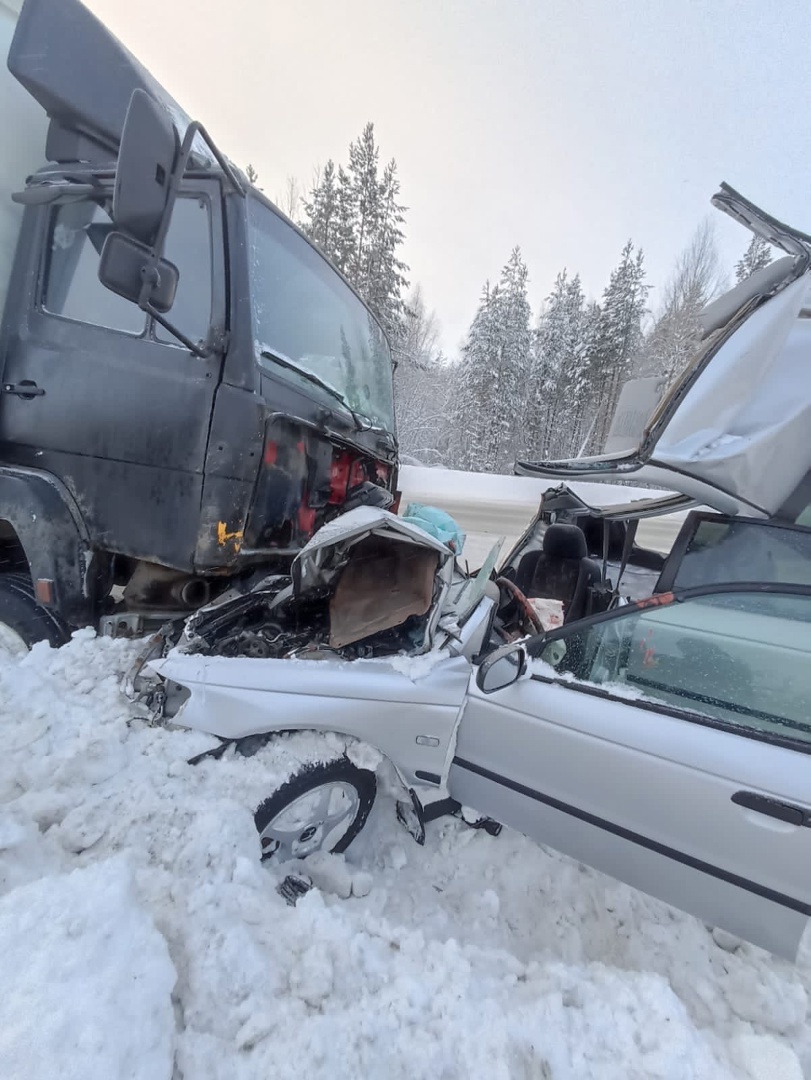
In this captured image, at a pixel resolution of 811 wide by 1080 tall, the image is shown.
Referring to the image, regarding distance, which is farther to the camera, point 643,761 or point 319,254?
point 319,254

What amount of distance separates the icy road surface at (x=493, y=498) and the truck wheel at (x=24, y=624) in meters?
7.80

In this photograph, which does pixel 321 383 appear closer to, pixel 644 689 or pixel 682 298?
pixel 644 689

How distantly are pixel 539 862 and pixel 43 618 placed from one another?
9.26 ft

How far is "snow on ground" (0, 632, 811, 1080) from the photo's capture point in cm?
129

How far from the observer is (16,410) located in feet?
8.33

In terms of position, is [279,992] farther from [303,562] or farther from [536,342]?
[536,342]

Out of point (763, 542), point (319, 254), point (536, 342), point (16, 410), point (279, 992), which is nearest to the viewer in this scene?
point (279, 992)

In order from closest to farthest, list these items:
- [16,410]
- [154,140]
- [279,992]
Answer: [279,992] → [154,140] → [16,410]

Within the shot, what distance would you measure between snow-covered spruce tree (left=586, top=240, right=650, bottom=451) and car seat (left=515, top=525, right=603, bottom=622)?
25.3 metres

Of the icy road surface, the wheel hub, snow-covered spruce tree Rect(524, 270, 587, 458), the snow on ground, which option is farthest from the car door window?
snow-covered spruce tree Rect(524, 270, 587, 458)

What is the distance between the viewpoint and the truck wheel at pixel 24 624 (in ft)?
8.32

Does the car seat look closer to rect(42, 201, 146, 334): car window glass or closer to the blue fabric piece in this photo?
the blue fabric piece

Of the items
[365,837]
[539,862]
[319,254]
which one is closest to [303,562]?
[365,837]

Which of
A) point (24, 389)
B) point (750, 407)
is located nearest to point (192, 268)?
point (24, 389)
